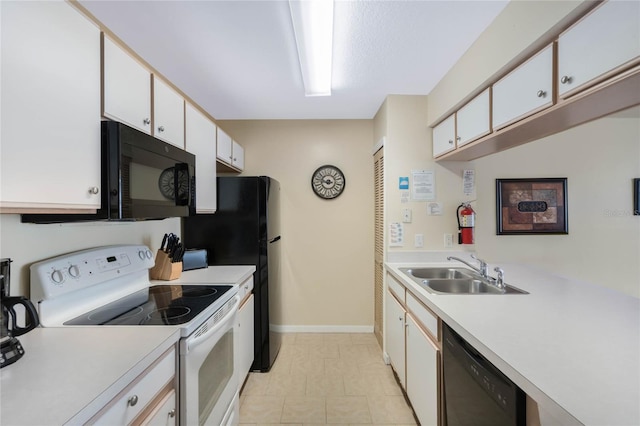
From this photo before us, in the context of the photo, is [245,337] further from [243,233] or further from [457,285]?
[457,285]

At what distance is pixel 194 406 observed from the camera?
3.79 feet

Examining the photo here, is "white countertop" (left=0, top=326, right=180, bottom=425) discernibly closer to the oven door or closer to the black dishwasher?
the oven door

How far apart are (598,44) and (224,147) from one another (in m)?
2.45

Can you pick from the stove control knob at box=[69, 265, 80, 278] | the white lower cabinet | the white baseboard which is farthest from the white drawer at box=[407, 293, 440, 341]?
the stove control knob at box=[69, 265, 80, 278]

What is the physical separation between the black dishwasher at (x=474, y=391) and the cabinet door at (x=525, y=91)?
112cm

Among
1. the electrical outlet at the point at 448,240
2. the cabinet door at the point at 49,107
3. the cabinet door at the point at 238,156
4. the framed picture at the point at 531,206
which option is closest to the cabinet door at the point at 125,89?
the cabinet door at the point at 49,107

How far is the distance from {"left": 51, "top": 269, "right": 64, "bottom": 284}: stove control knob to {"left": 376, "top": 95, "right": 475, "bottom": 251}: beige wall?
2.14m

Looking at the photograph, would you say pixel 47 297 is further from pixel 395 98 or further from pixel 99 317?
pixel 395 98

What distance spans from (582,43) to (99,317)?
2.28m

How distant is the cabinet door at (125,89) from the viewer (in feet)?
3.79

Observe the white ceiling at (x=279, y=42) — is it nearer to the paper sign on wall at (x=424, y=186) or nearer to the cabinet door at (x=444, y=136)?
the cabinet door at (x=444, y=136)

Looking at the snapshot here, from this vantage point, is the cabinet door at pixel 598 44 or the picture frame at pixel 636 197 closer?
the cabinet door at pixel 598 44

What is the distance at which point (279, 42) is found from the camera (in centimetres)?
164

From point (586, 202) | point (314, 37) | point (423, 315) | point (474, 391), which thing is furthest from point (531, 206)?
point (314, 37)
